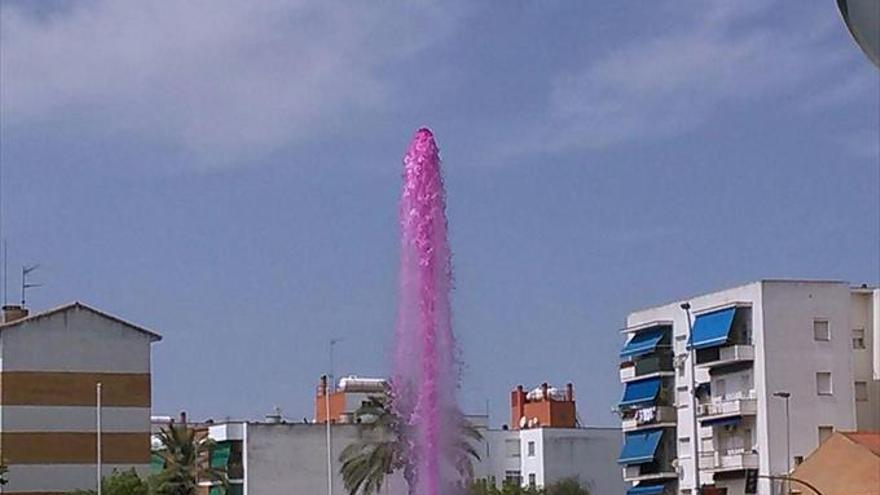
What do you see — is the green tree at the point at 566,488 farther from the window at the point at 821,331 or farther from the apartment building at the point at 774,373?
the window at the point at 821,331

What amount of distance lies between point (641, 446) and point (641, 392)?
9.11ft

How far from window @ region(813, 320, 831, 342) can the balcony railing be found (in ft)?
13.0

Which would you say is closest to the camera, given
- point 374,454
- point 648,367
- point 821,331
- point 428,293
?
point 428,293

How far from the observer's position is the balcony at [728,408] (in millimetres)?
76625

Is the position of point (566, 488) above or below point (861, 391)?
below

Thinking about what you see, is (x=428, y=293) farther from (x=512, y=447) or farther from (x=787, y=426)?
(x=512, y=447)

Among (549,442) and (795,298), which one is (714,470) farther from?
(549,442)

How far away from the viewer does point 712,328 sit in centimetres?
7919

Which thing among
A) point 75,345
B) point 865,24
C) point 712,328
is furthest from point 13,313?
point 865,24

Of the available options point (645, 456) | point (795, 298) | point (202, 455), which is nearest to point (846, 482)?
point (795, 298)

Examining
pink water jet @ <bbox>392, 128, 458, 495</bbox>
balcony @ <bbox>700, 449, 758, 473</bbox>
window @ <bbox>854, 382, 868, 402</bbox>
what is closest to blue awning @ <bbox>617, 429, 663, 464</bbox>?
balcony @ <bbox>700, 449, 758, 473</bbox>

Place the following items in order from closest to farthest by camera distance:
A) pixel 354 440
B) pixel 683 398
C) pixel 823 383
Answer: pixel 823 383
pixel 683 398
pixel 354 440

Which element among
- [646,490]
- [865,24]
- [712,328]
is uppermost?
[712,328]

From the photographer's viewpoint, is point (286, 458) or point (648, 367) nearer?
point (648, 367)
